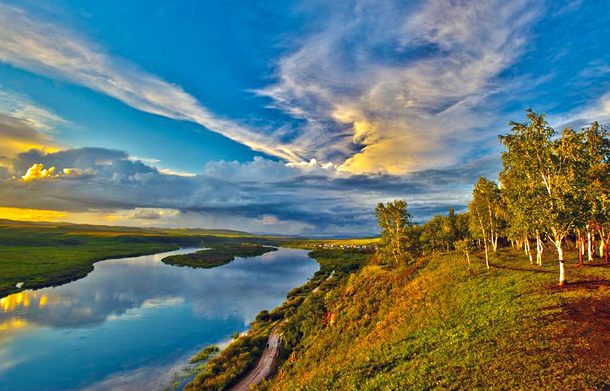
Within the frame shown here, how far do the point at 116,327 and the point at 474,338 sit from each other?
77.0 meters

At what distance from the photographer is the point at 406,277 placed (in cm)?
6122

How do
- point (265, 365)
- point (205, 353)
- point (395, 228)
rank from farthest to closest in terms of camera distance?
point (395, 228) < point (205, 353) < point (265, 365)

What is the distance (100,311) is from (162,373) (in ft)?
157

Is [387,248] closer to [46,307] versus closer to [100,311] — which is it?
[100,311]

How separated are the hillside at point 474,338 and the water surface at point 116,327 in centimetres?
2738

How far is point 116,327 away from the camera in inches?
2623

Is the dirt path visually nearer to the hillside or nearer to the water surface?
the hillside

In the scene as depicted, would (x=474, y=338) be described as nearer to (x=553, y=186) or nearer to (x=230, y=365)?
(x=553, y=186)

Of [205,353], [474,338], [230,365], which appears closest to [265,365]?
[230,365]

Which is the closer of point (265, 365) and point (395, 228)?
point (265, 365)

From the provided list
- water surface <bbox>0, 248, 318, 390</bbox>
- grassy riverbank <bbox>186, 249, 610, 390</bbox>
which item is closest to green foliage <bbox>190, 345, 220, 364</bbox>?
water surface <bbox>0, 248, 318, 390</bbox>

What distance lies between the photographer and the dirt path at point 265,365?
3983 centimetres

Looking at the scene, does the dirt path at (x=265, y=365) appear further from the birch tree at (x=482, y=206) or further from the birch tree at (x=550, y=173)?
the birch tree at (x=482, y=206)

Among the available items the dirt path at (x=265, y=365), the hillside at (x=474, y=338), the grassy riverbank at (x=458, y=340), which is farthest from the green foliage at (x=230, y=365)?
the hillside at (x=474, y=338)
